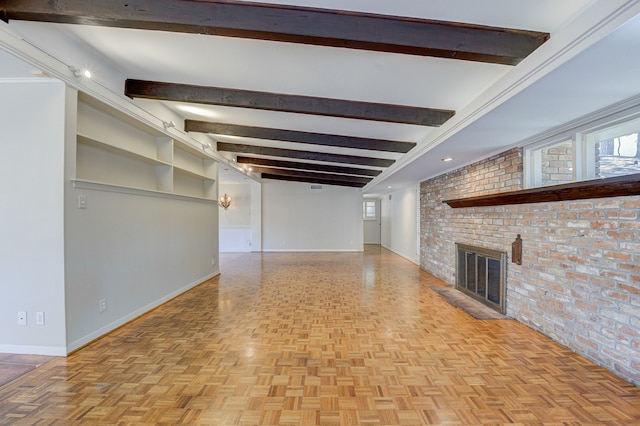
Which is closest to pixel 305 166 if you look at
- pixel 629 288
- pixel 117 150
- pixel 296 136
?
pixel 296 136

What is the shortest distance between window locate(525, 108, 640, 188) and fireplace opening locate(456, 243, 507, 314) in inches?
40.9

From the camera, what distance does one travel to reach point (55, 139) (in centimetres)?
238

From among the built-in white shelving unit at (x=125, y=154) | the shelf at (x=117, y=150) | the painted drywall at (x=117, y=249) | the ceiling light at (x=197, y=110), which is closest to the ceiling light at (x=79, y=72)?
the built-in white shelving unit at (x=125, y=154)

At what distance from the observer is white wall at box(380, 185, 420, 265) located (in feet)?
24.4

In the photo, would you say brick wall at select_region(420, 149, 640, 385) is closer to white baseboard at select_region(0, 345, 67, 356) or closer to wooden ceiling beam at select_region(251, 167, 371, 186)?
white baseboard at select_region(0, 345, 67, 356)

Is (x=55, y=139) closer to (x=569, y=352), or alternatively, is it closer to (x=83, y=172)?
(x=83, y=172)

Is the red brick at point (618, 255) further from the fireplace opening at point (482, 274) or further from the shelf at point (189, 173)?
the shelf at point (189, 173)

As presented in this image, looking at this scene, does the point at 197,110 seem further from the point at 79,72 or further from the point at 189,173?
the point at 79,72

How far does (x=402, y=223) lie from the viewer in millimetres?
8586

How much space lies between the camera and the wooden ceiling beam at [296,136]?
446 cm

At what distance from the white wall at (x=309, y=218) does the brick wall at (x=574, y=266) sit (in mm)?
5789

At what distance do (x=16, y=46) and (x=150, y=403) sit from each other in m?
2.55

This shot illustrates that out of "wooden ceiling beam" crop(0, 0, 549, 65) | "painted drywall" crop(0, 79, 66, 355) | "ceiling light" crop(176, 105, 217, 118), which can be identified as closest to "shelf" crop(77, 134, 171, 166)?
"painted drywall" crop(0, 79, 66, 355)

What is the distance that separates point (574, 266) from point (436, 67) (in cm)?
206
